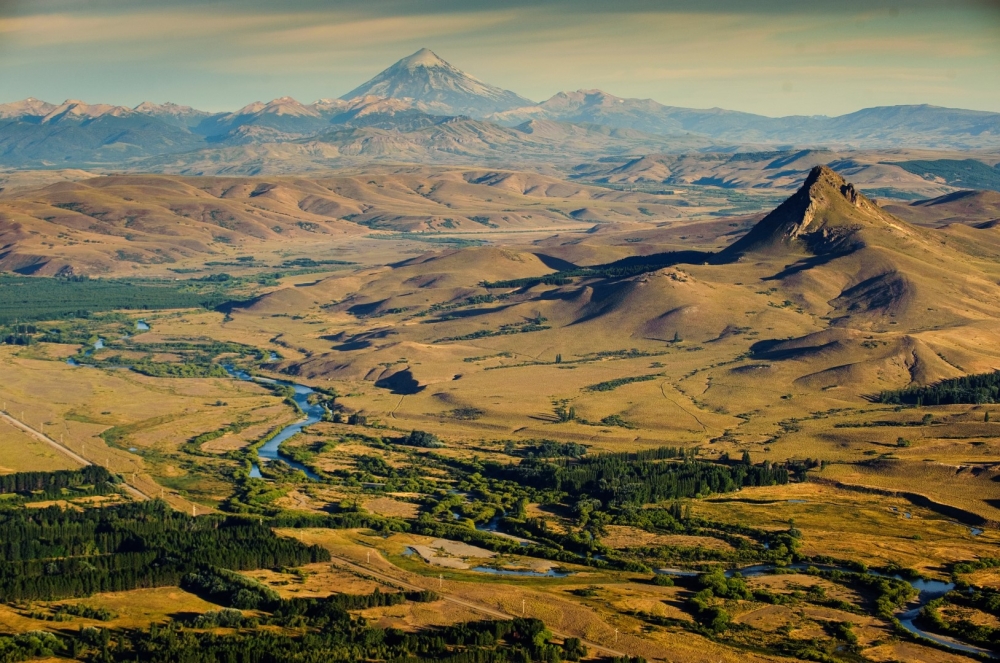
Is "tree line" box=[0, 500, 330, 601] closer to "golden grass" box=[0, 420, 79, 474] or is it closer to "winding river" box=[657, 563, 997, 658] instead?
"golden grass" box=[0, 420, 79, 474]

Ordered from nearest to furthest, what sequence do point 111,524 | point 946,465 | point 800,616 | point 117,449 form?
1. point 800,616
2. point 111,524
3. point 946,465
4. point 117,449

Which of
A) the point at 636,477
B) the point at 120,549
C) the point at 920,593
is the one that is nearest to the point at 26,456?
the point at 120,549

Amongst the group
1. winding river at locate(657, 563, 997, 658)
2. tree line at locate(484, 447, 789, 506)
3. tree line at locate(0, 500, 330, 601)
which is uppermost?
tree line at locate(484, 447, 789, 506)

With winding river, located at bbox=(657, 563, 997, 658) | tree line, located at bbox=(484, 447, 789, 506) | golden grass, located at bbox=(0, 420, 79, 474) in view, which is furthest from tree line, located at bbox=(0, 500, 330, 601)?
winding river, located at bbox=(657, 563, 997, 658)

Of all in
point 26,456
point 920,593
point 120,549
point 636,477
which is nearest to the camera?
point 920,593

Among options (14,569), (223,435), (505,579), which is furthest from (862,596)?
(223,435)

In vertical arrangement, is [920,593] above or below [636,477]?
below

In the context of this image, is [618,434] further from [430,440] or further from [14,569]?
[14,569]

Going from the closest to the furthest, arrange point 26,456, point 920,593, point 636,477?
point 920,593 → point 636,477 → point 26,456

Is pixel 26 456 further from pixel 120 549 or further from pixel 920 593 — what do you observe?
pixel 920 593

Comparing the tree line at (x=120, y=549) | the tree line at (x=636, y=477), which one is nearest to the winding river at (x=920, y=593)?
the tree line at (x=636, y=477)

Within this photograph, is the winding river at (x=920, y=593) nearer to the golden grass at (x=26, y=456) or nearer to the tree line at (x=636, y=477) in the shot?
the tree line at (x=636, y=477)
